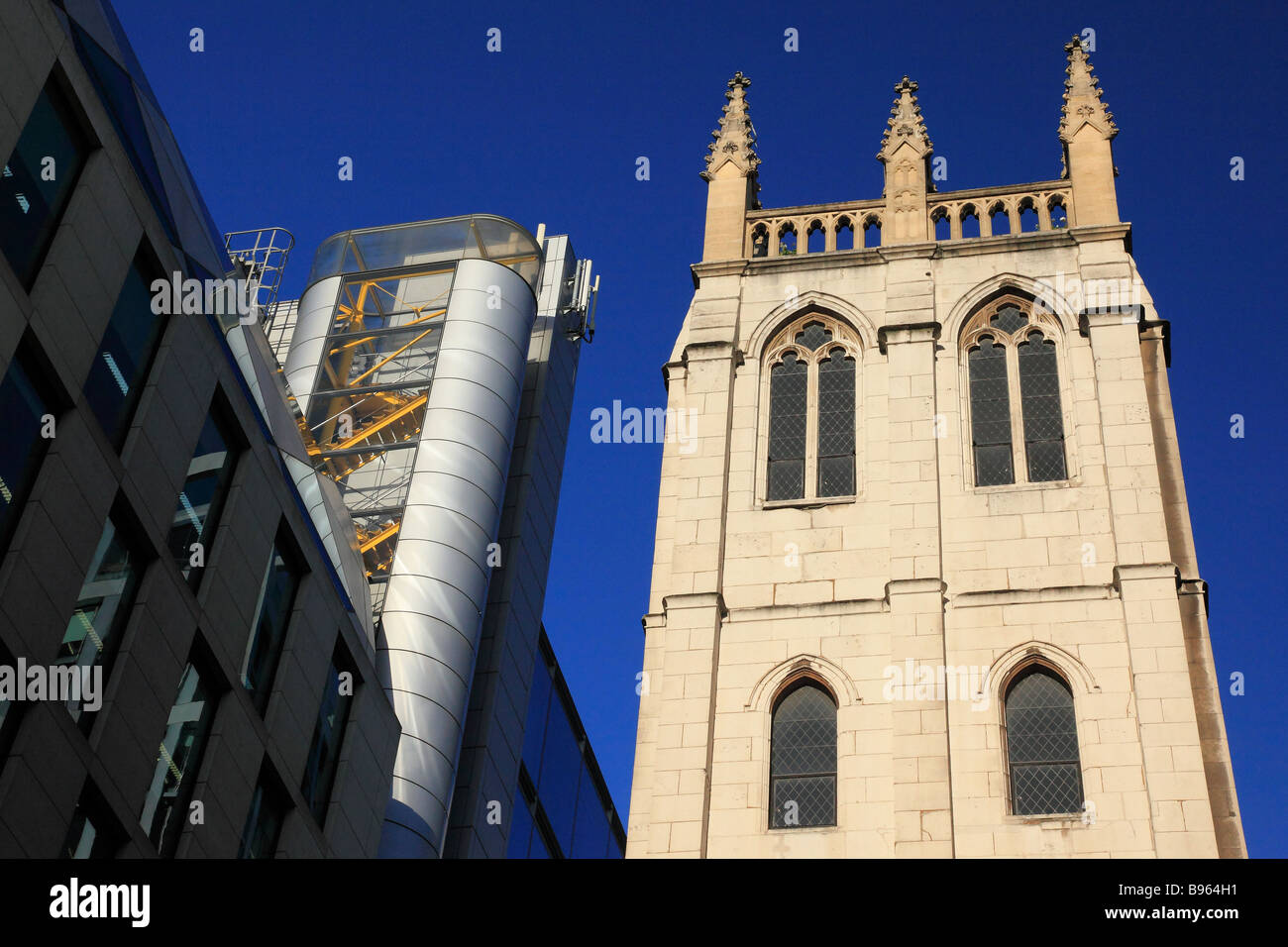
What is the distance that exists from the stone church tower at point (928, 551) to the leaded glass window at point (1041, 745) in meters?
0.04

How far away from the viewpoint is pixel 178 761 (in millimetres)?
26359

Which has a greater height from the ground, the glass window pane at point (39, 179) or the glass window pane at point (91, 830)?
the glass window pane at point (39, 179)

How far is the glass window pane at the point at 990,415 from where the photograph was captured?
33438 millimetres

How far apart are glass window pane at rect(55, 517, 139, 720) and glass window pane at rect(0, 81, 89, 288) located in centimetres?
388

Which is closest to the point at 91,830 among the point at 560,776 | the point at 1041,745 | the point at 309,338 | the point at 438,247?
the point at 1041,745

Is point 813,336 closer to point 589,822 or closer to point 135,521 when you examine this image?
point 135,521

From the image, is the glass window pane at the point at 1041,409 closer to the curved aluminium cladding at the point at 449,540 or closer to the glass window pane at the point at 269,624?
the glass window pane at the point at 269,624

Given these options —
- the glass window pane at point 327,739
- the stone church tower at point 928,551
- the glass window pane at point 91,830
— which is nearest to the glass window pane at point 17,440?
the glass window pane at point 91,830

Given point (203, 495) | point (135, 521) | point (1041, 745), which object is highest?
point (203, 495)

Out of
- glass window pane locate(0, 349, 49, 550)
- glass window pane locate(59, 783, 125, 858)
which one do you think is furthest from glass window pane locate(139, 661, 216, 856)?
glass window pane locate(0, 349, 49, 550)

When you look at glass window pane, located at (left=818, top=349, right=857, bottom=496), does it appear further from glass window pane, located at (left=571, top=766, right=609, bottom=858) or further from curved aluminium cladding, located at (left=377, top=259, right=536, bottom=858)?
glass window pane, located at (left=571, top=766, right=609, bottom=858)

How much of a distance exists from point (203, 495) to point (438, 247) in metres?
23.4

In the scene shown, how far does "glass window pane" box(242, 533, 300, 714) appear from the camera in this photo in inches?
1151

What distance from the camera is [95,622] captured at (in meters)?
24.3
